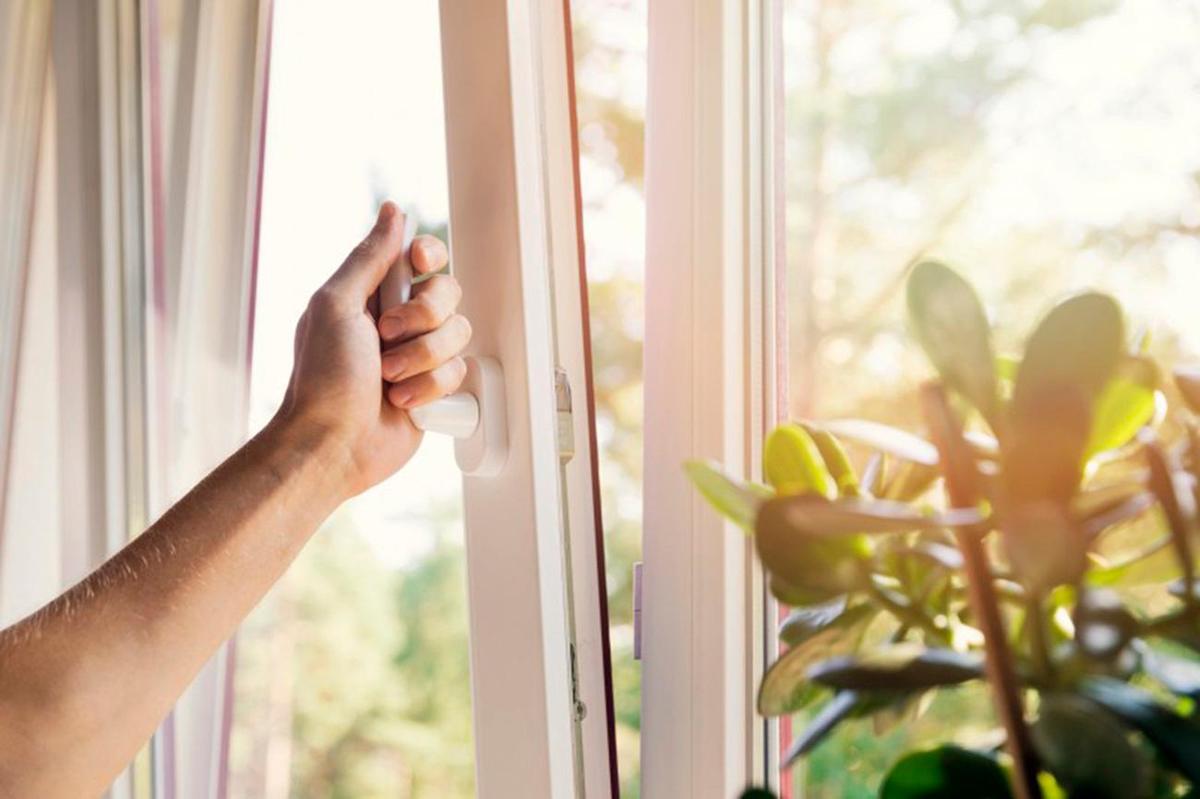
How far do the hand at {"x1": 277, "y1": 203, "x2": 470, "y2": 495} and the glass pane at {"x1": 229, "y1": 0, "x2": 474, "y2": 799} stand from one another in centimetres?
20

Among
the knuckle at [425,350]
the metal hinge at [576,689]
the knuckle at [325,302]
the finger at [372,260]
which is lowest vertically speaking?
the metal hinge at [576,689]

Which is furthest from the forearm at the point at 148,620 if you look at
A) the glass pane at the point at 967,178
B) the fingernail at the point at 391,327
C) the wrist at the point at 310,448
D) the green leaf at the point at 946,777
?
the green leaf at the point at 946,777

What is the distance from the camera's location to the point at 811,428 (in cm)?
58

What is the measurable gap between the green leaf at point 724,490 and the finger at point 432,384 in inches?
19.5

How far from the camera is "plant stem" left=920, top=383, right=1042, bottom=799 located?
1.27 feet

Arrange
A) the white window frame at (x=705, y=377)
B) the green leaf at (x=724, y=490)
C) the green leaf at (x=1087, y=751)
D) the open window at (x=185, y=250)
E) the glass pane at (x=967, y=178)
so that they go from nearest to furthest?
the green leaf at (x=1087, y=751) < the green leaf at (x=724, y=490) < the glass pane at (x=967, y=178) < the white window frame at (x=705, y=377) < the open window at (x=185, y=250)

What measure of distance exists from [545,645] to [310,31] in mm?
794

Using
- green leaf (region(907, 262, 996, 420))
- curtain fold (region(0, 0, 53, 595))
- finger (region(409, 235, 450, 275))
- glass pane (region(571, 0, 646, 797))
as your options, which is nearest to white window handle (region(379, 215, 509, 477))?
finger (region(409, 235, 450, 275))

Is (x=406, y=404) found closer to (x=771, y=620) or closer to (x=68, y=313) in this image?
(x=771, y=620)

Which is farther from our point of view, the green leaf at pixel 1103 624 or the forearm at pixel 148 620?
the forearm at pixel 148 620

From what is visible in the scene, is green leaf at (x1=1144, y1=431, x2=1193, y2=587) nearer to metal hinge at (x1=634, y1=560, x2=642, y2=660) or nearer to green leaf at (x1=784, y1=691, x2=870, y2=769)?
green leaf at (x1=784, y1=691, x2=870, y2=769)

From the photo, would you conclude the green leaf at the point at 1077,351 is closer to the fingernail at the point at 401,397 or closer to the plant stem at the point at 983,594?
the plant stem at the point at 983,594

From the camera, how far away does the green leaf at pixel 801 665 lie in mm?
513

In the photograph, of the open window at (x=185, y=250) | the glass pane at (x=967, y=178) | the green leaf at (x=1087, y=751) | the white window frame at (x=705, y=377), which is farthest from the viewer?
the open window at (x=185, y=250)
